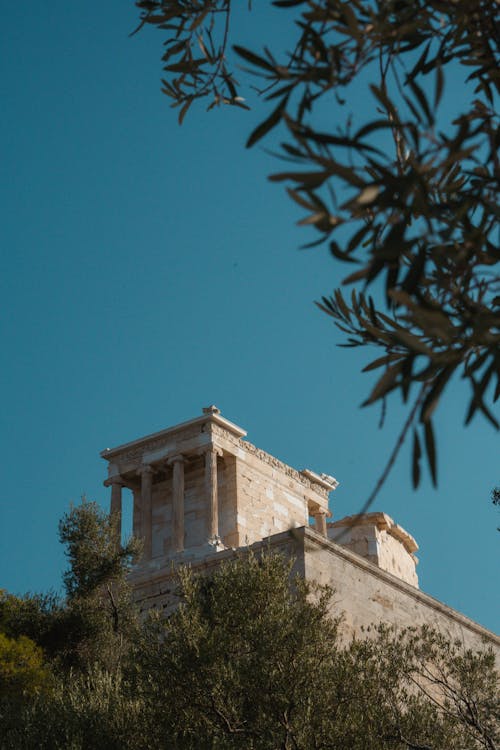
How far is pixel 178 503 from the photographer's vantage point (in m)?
Result: 26.4

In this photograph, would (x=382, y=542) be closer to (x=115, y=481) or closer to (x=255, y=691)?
(x=115, y=481)

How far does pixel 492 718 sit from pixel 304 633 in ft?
8.75

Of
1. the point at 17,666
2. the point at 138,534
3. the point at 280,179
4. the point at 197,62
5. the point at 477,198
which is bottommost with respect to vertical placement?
the point at 280,179

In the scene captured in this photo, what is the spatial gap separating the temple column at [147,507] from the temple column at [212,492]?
2.18 metres

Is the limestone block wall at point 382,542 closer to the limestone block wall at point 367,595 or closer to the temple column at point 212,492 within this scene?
the temple column at point 212,492

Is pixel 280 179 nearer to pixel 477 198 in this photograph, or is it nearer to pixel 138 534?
pixel 477 198

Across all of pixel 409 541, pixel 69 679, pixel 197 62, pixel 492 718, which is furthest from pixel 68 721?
pixel 409 541

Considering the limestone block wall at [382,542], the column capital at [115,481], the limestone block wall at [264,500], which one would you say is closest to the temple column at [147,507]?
the column capital at [115,481]

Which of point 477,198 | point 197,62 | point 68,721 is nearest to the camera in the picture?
point 477,198

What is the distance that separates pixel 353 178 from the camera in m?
2.62

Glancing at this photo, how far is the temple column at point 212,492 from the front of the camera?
25422mm

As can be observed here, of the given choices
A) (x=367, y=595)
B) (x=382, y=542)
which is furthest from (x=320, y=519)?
(x=367, y=595)

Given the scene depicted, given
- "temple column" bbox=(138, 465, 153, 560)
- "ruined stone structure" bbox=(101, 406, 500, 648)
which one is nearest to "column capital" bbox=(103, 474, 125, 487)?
"ruined stone structure" bbox=(101, 406, 500, 648)

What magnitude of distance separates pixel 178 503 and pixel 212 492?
3.99 feet
